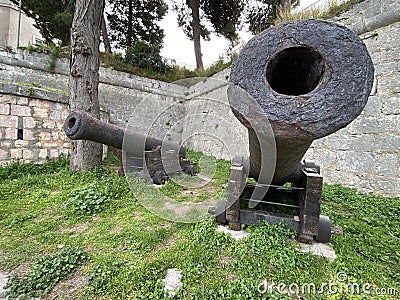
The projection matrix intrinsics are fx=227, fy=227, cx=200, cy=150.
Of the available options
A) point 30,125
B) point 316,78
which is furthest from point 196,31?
point 316,78

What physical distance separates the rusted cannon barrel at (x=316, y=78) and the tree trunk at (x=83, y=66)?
4.88m

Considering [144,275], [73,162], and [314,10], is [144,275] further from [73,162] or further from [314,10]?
[314,10]

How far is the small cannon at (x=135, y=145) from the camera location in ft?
10.4

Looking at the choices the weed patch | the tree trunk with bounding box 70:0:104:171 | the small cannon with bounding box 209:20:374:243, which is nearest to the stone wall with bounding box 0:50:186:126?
the tree trunk with bounding box 70:0:104:171

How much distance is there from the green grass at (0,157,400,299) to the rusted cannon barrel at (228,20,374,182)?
124 centimetres

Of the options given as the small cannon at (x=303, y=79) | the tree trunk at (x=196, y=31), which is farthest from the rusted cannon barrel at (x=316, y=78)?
the tree trunk at (x=196, y=31)

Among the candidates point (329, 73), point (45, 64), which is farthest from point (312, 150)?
point (45, 64)

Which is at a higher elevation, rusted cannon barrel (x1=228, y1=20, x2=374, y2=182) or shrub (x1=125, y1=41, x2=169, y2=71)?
shrub (x1=125, y1=41, x2=169, y2=71)

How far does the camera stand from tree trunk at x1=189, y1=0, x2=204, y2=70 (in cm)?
1264

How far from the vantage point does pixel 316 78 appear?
1.28 m

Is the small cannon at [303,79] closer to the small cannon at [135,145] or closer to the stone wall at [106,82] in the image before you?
the small cannon at [135,145]

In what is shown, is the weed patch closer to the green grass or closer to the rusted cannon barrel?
the green grass

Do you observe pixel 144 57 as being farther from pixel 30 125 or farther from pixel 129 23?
pixel 30 125

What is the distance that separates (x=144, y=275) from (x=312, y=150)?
4.81m
